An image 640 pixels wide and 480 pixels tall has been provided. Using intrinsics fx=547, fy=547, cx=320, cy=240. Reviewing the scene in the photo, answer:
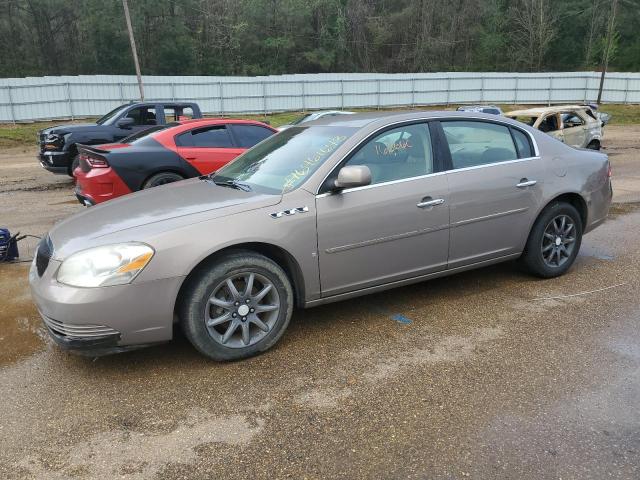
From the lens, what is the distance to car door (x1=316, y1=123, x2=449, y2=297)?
3.90 meters

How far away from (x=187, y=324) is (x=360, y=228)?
4.52 feet

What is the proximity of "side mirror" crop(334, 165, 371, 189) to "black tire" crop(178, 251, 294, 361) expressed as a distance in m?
0.75

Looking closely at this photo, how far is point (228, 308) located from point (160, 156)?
4.85 metres

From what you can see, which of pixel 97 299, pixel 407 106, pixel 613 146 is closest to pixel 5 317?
pixel 97 299

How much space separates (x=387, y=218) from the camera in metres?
4.06

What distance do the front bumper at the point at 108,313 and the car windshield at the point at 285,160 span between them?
114 centimetres

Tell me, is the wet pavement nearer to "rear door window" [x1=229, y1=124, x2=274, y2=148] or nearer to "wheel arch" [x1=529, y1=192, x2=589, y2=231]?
"wheel arch" [x1=529, y1=192, x2=589, y2=231]

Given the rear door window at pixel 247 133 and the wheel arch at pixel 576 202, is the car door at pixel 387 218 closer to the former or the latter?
the wheel arch at pixel 576 202

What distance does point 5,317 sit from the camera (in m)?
4.55

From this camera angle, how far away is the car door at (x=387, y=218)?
154 inches

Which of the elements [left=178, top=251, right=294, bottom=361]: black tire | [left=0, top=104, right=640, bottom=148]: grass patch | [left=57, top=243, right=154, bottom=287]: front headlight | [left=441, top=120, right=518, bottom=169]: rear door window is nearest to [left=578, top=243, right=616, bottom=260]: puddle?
[left=441, top=120, right=518, bottom=169]: rear door window

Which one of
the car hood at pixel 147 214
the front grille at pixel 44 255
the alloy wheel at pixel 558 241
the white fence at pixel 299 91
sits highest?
the car hood at pixel 147 214

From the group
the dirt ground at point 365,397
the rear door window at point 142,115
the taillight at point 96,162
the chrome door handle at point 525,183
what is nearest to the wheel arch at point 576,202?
the chrome door handle at point 525,183

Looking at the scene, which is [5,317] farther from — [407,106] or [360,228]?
[407,106]
